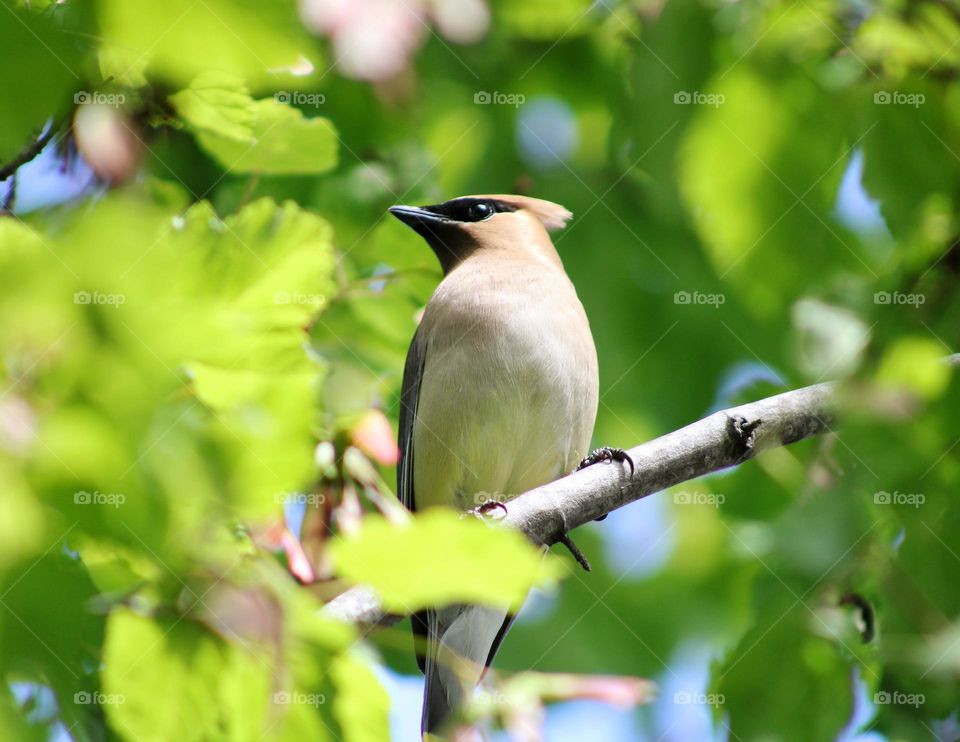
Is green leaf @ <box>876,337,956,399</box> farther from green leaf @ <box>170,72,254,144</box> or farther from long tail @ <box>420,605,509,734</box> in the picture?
long tail @ <box>420,605,509,734</box>

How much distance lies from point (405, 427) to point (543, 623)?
1.29 meters

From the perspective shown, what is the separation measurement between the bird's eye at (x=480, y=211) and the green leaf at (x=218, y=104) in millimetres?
2348

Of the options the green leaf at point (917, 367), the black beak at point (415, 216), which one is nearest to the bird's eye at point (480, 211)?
the black beak at point (415, 216)

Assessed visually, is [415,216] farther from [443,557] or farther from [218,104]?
[443,557]

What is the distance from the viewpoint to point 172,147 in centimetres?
335

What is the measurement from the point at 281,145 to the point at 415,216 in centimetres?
137

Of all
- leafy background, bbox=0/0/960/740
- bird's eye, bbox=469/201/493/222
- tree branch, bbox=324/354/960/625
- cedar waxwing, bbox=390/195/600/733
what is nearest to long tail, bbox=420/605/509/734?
cedar waxwing, bbox=390/195/600/733

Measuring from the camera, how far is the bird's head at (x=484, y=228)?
4.65m

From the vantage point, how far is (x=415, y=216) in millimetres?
4086

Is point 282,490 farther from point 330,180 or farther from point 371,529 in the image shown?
point 330,180

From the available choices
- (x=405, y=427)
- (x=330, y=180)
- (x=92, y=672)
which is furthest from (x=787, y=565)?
(x=405, y=427)

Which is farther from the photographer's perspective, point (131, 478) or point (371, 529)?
point (131, 478)

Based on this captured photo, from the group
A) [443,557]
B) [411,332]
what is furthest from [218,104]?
[443,557]

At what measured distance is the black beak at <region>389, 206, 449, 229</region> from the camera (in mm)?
3547
